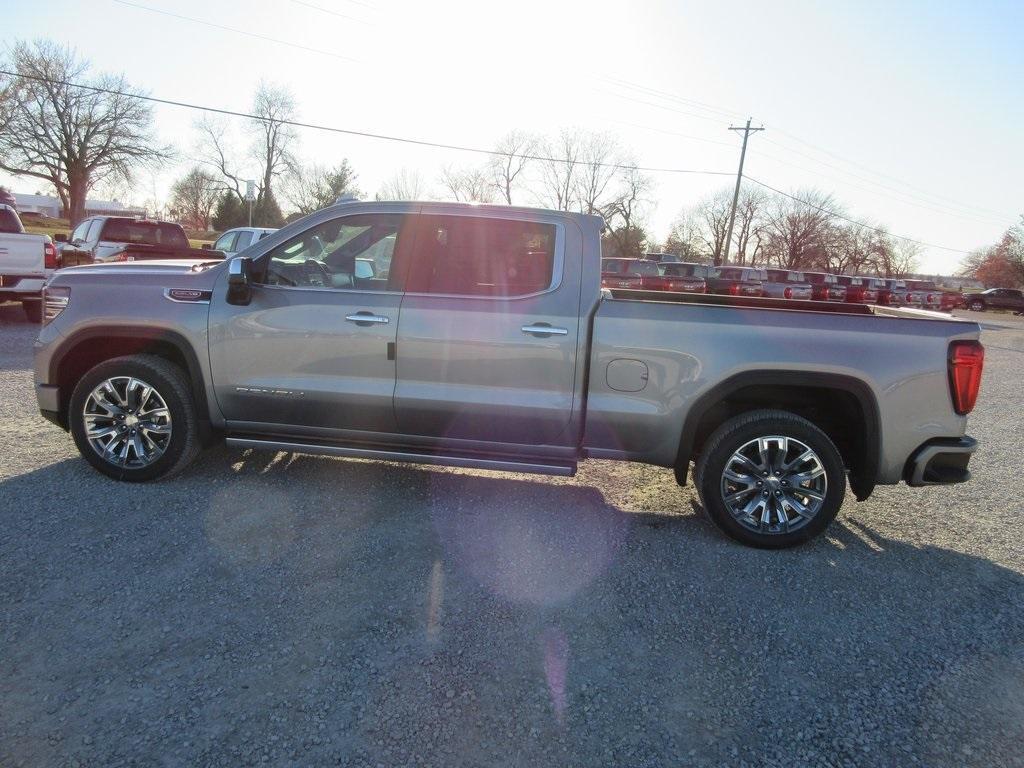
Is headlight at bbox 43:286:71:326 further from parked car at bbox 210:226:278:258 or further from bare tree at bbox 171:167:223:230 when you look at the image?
bare tree at bbox 171:167:223:230

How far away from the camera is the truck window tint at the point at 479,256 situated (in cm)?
412

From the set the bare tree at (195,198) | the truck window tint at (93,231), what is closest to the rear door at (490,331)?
the truck window tint at (93,231)

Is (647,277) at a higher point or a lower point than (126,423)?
higher

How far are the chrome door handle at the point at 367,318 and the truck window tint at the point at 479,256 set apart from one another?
0.82ft

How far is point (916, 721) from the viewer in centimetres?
248

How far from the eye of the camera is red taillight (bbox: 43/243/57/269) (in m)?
11.2

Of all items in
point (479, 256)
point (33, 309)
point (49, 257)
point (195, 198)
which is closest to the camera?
point (479, 256)

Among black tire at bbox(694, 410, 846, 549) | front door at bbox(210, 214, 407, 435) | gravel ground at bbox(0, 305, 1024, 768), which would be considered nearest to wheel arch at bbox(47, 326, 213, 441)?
front door at bbox(210, 214, 407, 435)

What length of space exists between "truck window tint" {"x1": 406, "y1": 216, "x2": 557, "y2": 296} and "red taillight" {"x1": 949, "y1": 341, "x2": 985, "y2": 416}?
2329 millimetres

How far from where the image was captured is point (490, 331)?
3975mm

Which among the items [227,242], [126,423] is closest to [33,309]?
[227,242]

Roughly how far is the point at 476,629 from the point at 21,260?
1163 centimetres

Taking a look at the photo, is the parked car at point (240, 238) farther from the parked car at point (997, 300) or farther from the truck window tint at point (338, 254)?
the parked car at point (997, 300)

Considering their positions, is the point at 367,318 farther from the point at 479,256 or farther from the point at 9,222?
the point at 9,222
